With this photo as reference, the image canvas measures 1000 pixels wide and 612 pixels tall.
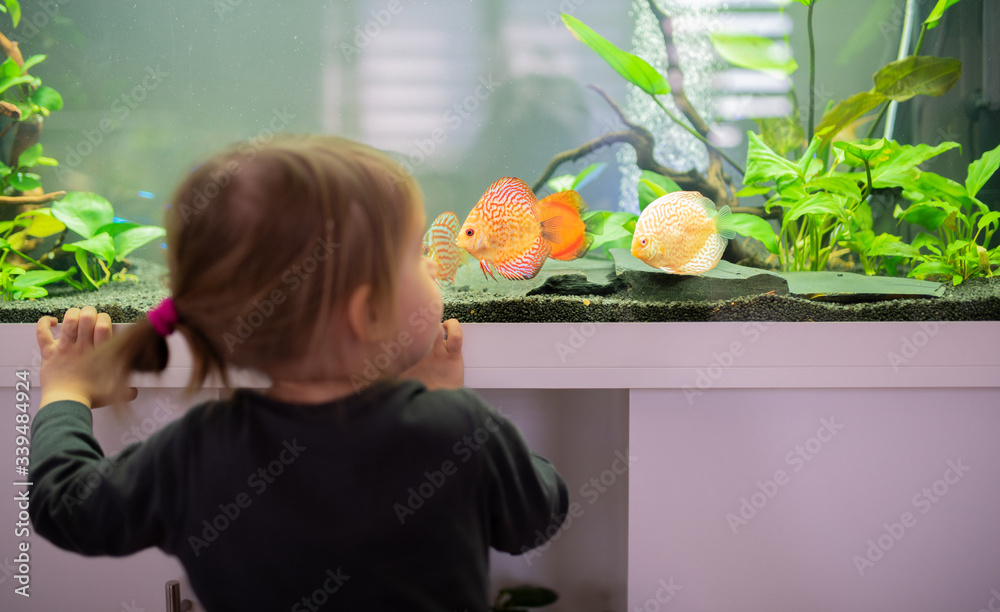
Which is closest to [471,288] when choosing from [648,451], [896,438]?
[648,451]

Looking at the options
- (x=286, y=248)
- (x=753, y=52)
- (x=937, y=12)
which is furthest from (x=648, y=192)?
(x=286, y=248)

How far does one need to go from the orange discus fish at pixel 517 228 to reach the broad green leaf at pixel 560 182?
382 mm

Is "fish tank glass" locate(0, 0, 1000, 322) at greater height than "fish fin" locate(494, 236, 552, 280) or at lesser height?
greater

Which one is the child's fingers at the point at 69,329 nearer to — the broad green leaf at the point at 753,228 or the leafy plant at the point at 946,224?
the broad green leaf at the point at 753,228

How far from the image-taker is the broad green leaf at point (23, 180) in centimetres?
161

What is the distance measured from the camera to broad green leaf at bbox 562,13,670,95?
138cm

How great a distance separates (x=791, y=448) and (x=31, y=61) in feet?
6.90

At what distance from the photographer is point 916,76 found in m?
1.26

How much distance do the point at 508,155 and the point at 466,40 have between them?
33cm

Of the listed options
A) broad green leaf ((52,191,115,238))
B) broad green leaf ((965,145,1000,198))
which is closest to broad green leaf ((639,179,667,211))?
broad green leaf ((965,145,1000,198))

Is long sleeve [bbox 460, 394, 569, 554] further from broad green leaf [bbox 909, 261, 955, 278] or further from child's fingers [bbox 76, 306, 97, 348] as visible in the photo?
broad green leaf [bbox 909, 261, 955, 278]

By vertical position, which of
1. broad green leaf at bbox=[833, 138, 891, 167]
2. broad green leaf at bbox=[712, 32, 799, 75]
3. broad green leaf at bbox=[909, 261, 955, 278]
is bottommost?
broad green leaf at bbox=[909, 261, 955, 278]

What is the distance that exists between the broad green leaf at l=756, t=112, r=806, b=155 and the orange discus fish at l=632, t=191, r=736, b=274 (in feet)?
2.00

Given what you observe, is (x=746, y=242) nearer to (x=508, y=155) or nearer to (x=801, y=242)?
(x=801, y=242)
